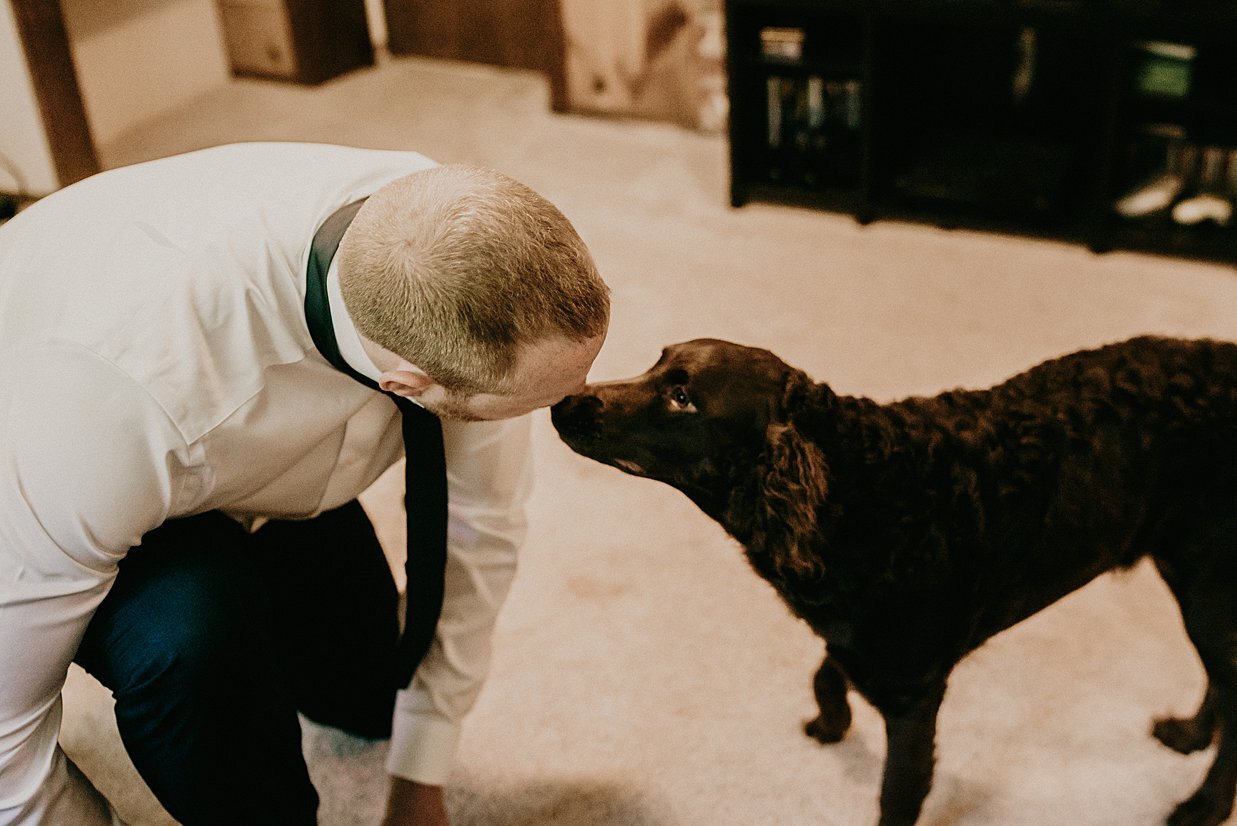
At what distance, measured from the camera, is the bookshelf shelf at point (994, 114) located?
308 cm

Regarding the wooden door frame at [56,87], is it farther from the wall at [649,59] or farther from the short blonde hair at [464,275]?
the short blonde hair at [464,275]

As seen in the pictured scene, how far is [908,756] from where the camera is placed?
5.27 feet

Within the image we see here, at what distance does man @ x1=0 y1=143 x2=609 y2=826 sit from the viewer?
119 centimetres

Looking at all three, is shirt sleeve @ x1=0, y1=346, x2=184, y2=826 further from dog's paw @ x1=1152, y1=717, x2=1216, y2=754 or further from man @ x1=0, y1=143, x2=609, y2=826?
dog's paw @ x1=1152, y1=717, x2=1216, y2=754

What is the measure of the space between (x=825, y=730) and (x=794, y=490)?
619mm

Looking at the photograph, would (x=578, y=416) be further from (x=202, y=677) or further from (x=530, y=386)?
(x=202, y=677)

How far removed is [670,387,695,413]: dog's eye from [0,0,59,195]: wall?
2668mm

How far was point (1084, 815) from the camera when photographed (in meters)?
1.78

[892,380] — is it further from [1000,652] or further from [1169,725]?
[1169,725]

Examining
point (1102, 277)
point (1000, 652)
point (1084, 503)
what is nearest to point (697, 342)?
point (1084, 503)

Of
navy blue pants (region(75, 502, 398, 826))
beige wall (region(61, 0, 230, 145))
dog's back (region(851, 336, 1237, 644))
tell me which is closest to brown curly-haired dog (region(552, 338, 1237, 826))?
dog's back (region(851, 336, 1237, 644))

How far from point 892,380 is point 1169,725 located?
1.04 metres

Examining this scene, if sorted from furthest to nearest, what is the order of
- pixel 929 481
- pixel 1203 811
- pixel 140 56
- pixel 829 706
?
pixel 140 56 < pixel 829 706 < pixel 1203 811 < pixel 929 481

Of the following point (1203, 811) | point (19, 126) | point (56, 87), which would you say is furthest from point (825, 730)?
point (19, 126)
